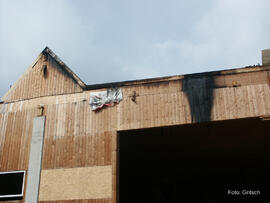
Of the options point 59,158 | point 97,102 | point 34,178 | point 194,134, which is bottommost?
point 34,178

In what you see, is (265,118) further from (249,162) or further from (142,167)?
(142,167)

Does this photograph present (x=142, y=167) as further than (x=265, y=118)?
Yes

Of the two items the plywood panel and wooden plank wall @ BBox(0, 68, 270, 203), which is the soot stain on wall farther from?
the plywood panel

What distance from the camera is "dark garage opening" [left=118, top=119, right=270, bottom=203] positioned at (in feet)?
81.9

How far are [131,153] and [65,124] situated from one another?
8.15 m

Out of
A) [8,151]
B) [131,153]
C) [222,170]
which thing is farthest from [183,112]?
[222,170]

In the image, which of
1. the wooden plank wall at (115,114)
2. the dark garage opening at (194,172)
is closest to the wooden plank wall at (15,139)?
the wooden plank wall at (115,114)

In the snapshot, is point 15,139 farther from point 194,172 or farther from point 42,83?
point 194,172

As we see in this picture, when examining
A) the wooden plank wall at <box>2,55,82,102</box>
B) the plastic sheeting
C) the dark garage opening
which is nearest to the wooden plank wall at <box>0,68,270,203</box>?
the plastic sheeting

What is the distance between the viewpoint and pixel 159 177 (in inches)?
1144

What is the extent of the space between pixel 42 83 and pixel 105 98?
5172 mm

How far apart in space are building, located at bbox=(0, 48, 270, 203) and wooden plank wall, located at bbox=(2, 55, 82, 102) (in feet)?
0.25

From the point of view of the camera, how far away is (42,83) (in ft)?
71.1

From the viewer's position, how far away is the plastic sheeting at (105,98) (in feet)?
63.6
